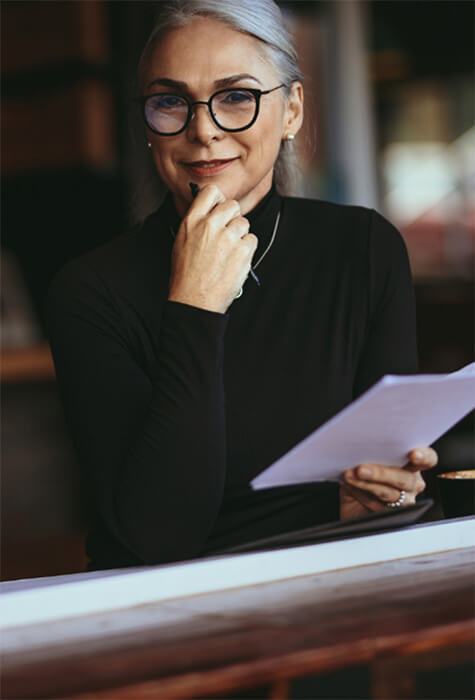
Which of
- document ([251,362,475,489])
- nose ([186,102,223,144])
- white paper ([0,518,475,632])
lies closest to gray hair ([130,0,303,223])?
nose ([186,102,223,144])

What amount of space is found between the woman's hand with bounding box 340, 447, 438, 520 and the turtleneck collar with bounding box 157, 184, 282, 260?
42 centimetres

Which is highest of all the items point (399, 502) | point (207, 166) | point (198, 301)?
point (207, 166)

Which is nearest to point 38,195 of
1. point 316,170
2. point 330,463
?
point 316,170

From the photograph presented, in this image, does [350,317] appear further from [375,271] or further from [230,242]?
[230,242]

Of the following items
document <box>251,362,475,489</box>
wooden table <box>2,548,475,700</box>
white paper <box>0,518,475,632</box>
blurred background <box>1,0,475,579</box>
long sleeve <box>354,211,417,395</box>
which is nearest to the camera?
wooden table <box>2,548,475,700</box>

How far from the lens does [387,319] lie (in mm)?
1570

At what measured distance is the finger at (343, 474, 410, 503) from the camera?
127cm

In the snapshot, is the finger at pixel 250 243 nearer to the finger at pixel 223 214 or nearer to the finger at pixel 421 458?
the finger at pixel 223 214

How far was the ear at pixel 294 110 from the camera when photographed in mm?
1570

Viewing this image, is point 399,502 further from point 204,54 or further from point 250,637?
point 204,54

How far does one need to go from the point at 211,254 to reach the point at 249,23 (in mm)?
334

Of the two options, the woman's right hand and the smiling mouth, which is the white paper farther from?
the smiling mouth

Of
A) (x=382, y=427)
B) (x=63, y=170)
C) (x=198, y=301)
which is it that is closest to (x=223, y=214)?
(x=198, y=301)

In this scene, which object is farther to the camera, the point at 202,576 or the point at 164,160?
the point at 164,160
